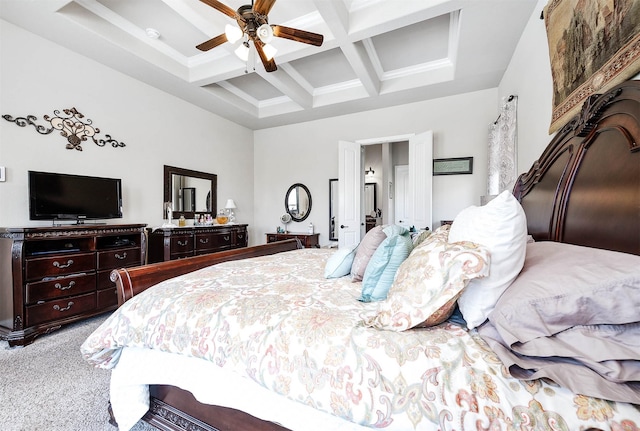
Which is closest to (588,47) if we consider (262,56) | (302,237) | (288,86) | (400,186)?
(262,56)

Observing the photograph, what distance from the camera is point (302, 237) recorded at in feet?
16.7

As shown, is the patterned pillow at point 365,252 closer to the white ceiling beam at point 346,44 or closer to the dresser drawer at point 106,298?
the white ceiling beam at point 346,44

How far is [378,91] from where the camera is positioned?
4.14m

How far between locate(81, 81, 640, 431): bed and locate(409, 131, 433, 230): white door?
2506 mm

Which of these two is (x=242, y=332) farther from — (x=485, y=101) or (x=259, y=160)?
(x=259, y=160)

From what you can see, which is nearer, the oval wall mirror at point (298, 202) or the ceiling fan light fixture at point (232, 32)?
the ceiling fan light fixture at point (232, 32)

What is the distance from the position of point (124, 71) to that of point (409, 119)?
4130mm

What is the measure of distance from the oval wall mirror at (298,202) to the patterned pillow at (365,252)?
12.3 ft

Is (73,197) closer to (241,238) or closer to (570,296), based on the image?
(241,238)

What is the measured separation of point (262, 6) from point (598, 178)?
2.38 meters

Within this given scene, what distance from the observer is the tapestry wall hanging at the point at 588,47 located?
44.6 inches

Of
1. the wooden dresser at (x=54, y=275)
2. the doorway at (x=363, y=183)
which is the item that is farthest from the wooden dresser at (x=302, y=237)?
the wooden dresser at (x=54, y=275)

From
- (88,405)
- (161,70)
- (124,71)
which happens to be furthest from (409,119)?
(88,405)

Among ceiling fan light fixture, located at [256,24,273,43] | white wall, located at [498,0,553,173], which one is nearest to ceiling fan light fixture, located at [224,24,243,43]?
ceiling fan light fixture, located at [256,24,273,43]
